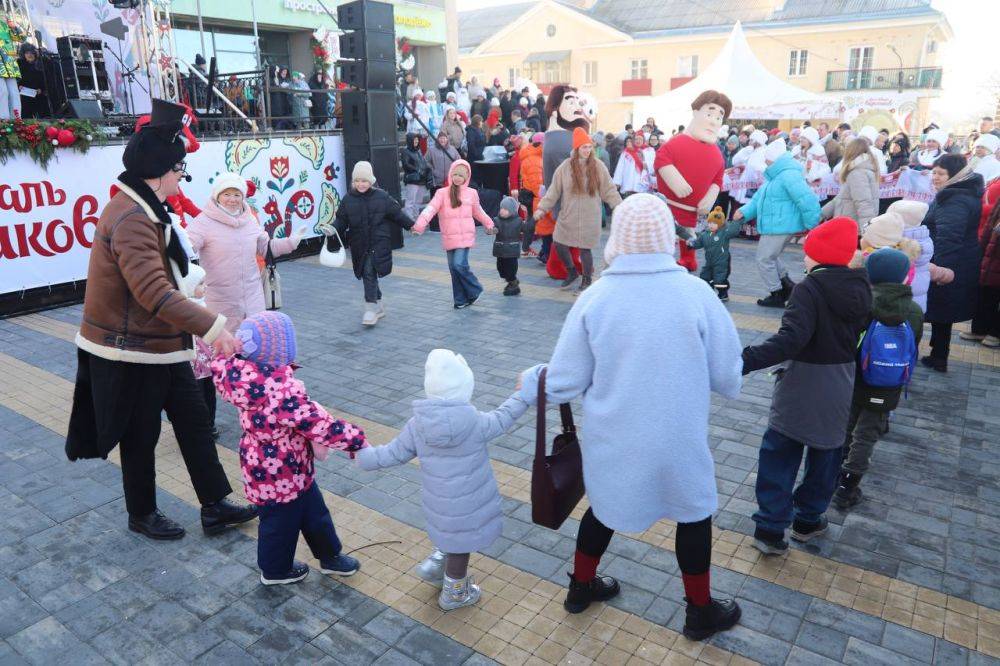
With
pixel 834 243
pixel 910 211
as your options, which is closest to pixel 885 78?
pixel 910 211

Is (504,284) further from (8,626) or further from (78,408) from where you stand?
(8,626)

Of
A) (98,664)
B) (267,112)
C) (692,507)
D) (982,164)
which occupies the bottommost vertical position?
(98,664)

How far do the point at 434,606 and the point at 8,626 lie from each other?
6.24 feet

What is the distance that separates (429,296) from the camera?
8.84 m

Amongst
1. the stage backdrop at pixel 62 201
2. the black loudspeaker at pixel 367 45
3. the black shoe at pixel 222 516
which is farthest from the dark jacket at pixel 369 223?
the black loudspeaker at pixel 367 45

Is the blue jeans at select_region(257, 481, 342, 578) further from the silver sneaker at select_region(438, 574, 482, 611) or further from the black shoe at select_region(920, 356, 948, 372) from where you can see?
the black shoe at select_region(920, 356, 948, 372)

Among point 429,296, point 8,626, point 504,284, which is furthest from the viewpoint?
point 504,284

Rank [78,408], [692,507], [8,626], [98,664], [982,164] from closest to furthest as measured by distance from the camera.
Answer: [692,507] → [98,664] → [8,626] → [78,408] → [982,164]

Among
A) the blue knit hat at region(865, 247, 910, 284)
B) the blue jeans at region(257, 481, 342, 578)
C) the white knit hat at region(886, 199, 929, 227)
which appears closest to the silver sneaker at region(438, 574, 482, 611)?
the blue jeans at region(257, 481, 342, 578)

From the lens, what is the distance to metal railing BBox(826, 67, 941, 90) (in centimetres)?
3850

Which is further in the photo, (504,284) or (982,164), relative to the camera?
(982,164)

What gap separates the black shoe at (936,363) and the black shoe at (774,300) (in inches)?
75.1

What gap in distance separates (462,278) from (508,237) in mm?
838

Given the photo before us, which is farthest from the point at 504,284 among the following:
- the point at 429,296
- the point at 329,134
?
the point at 329,134
